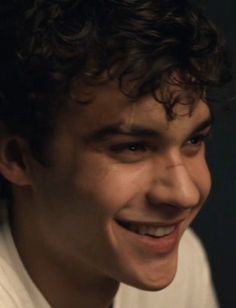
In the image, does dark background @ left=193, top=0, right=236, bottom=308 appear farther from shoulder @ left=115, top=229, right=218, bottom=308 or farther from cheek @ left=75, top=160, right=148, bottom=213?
cheek @ left=75, top=160, right=148, bottom=213

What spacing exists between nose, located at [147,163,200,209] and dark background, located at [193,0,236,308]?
417mm

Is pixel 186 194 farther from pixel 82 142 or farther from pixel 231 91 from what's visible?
pixel 231 91

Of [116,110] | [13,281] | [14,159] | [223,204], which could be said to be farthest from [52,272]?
[223,204]

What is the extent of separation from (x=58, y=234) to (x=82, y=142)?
142mm

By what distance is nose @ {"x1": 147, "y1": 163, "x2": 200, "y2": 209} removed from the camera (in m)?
0.80

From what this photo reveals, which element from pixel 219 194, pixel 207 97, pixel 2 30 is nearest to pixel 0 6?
pixel 2 30

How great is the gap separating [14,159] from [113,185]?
14 centimetres

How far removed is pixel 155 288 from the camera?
871 mm

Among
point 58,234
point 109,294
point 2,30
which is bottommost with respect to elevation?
point 109,294

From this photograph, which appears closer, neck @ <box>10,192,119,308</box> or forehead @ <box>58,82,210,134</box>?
forehead @ <box>58,82,210,134</box>

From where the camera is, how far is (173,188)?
798 millimetres

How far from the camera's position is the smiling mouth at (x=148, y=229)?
2.77 feet

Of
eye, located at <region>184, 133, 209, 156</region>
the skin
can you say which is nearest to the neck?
the skin

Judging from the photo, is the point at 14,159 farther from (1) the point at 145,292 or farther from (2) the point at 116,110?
(1) the point at 145,292
